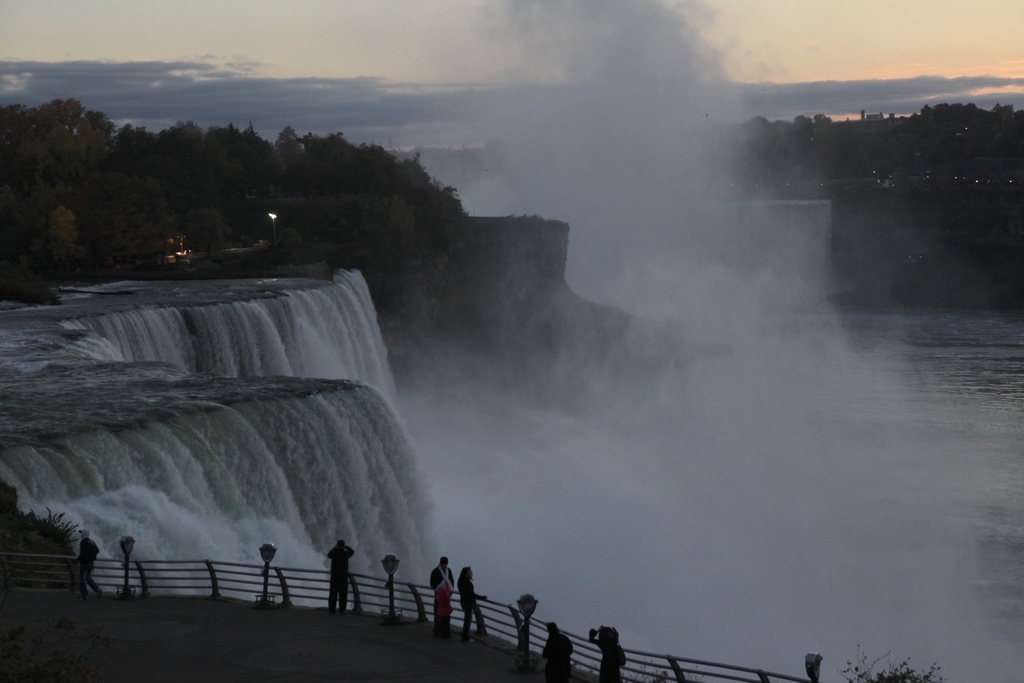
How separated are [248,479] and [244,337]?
13.8 metres

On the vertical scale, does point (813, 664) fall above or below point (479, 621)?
above

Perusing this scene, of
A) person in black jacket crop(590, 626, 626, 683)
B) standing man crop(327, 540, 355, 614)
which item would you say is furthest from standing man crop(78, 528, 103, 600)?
person in black jacket crop(590, 626, 626, 683)

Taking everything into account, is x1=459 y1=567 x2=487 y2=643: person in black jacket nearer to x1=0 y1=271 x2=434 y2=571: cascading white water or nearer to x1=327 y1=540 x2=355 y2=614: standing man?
x1=327 y1=540 x2=355 y2=614: standing man

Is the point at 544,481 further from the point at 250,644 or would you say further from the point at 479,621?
the point at 250,644

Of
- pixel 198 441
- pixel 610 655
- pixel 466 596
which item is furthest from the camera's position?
pixel 198 441

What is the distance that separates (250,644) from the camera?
1246 centimetres

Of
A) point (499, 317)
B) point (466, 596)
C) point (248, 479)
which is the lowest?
point (499, 317)

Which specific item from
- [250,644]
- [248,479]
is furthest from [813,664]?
[248,479]

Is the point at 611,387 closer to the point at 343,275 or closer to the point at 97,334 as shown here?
the point at 343,275

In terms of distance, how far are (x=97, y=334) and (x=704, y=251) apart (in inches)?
3960

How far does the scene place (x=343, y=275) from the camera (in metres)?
48.4

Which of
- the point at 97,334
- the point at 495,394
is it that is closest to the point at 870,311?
the point at 495,394

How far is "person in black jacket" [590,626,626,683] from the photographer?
34.5 ft

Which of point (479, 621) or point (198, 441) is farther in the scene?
point (198, 441)
